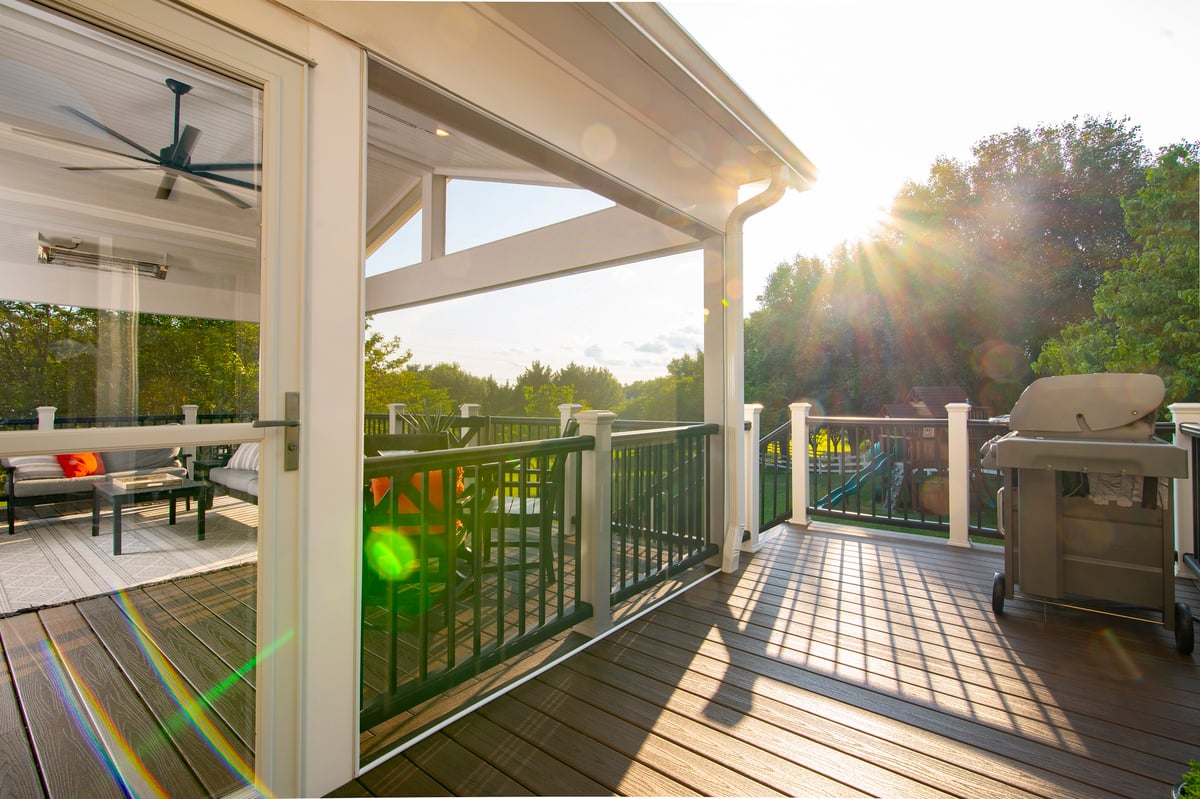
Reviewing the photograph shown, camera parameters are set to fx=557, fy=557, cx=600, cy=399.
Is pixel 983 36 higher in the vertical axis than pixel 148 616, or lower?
higher

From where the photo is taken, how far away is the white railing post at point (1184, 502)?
12.0ft

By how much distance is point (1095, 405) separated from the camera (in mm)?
2797

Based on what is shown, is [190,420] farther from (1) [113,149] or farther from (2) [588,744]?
(2) [588,744]

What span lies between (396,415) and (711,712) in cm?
575

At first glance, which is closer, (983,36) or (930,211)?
(983,36)

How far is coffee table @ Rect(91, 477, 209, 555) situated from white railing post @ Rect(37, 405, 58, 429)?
24 centimetres

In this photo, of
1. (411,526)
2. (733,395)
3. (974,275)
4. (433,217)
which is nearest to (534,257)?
(433,217)

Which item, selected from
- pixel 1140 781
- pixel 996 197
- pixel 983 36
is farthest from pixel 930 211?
pixel 1140 781

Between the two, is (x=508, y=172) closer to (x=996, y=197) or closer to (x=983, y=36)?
(x=983, y=36)

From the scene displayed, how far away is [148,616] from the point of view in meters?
2.31

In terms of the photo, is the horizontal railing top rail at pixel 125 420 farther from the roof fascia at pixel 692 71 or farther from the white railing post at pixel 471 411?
the white railing post at pixel 471 411

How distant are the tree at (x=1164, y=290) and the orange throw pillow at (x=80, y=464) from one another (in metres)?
12.8

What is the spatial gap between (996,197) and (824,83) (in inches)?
524

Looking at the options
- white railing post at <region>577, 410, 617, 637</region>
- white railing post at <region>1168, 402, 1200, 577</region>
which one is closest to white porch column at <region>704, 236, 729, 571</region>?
white railing post at <region>577, 410, 617, 637</region>
